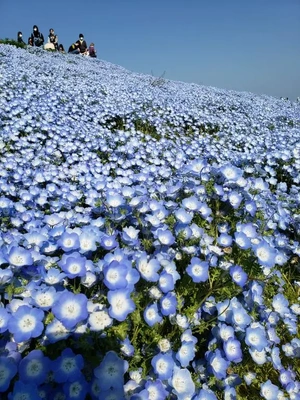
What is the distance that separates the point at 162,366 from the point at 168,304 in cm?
26

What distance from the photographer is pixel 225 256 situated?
6.39ft

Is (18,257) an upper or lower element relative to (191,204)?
lower

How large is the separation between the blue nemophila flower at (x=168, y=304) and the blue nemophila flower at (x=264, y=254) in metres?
0.60

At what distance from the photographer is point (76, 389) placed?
119cm

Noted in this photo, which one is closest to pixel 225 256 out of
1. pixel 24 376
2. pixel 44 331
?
pixel 44 331

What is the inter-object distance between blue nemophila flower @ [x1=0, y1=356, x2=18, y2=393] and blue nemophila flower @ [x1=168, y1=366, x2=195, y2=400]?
653 millimetres

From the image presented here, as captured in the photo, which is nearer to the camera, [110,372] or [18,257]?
[110,372]

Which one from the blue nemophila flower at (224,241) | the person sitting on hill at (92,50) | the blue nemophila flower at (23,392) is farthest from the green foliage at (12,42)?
the blue nemophila flower at (23,392)

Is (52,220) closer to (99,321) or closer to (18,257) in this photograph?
(18,257)

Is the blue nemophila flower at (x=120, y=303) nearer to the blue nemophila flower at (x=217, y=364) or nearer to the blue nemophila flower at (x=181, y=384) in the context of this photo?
the blue nemophila flower at (x=181, y=384)

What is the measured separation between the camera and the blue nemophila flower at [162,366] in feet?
4.66

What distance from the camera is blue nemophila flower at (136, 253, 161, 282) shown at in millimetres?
1547

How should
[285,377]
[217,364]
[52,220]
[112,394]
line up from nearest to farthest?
1. [112,394]
2. [217,364]
3. [285,377]
4. [52,220]

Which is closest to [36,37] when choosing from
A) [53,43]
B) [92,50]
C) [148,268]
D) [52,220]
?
[53,43]
